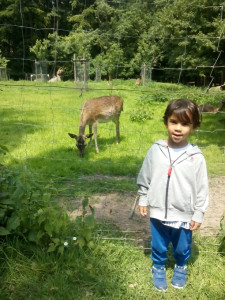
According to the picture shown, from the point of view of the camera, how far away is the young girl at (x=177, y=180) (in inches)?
92.7

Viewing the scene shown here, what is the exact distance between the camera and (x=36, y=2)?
5.85 m

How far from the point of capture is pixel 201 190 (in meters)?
2.38

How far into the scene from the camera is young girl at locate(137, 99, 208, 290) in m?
2.36

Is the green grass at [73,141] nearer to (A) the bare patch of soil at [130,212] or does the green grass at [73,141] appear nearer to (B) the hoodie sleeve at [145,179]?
(A) the bare patch of soil at [130,212]

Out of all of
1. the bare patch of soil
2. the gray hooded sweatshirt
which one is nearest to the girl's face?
the gray hooded sweatshirt

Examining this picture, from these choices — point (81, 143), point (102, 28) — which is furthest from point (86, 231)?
point (102, 28)

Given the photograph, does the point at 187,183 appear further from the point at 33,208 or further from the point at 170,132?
the point at 33,208

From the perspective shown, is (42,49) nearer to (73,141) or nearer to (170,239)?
(73,141)

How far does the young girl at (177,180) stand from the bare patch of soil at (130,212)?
99 centimetres

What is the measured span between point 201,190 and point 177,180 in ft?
0.70

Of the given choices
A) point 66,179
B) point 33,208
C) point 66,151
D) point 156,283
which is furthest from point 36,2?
point 156,283

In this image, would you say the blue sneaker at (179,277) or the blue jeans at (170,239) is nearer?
the blue jeans at (170,239)

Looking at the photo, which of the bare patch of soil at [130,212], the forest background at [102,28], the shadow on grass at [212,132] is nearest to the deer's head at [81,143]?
the forest background at [102,28]

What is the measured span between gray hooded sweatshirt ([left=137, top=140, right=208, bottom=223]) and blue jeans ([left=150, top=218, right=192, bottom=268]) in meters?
0.14
